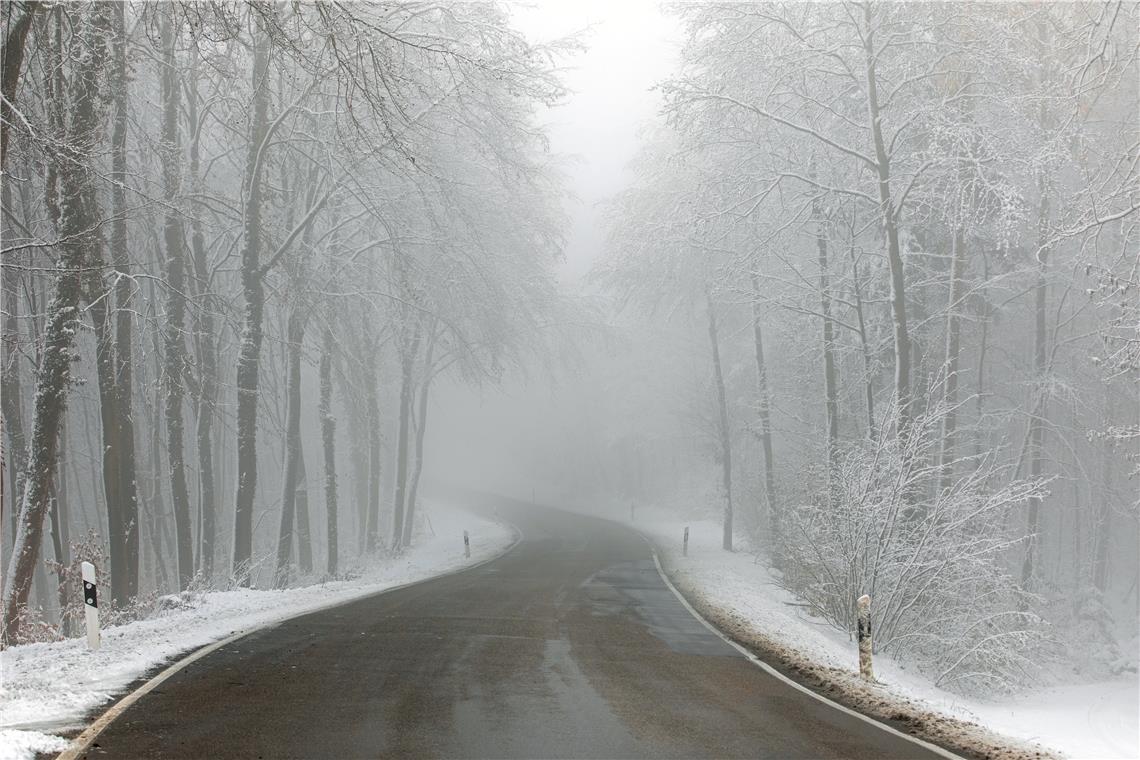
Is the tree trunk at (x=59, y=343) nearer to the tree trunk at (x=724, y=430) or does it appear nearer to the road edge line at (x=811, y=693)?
the road edge line at (x=811, y=693)

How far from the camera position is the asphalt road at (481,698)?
5.85 m

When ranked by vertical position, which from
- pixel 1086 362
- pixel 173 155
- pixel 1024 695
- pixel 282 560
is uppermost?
pixel 173 155

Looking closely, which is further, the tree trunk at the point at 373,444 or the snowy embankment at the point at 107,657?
the tree trunk at the point at 373,444

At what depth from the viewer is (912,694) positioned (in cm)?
920

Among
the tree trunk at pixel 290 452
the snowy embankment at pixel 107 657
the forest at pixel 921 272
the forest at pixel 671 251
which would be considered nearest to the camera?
the snowy embankment at pixel 107 657

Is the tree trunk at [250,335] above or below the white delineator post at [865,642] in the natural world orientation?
above

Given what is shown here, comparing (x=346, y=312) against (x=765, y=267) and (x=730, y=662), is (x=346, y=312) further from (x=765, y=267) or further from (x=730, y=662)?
(x=730, y=662)

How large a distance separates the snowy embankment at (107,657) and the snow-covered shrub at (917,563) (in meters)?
8.26

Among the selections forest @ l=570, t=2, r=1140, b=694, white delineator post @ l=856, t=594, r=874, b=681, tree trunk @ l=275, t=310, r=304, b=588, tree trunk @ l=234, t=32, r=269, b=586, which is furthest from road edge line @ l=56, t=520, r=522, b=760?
forest @ l=570, t=2, r=1140, b=694

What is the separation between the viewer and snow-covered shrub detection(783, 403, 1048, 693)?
495 inches

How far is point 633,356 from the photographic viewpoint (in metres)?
55.1

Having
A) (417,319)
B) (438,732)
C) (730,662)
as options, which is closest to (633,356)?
(417,319)

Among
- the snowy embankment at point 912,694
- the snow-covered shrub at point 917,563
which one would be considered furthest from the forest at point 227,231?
the snow-covered shrub at point 917,563

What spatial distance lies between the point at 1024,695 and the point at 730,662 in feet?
27.6
